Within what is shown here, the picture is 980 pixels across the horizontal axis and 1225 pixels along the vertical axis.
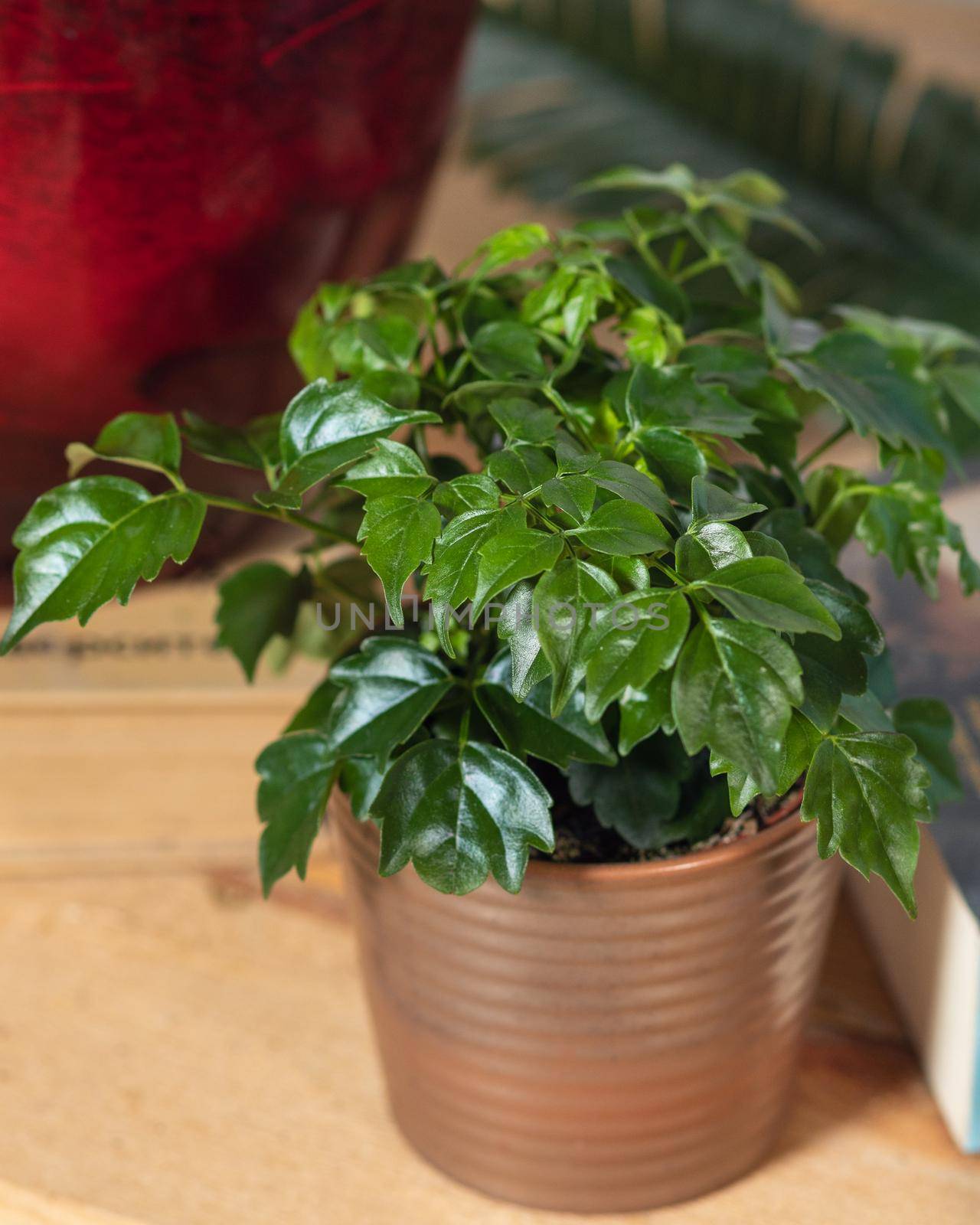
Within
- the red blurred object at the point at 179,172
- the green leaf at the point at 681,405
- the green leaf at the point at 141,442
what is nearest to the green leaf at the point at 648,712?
the green leaf at the point at 681,405

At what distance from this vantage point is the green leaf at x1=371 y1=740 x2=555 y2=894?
1.44 ft

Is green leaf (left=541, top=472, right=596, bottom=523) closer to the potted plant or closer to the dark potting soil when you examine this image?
the potted plant

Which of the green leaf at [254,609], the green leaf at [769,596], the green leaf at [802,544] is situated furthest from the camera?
the green leaf at [254,609]

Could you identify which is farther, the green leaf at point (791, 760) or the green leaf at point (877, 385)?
the green leaf at point (877, 385)

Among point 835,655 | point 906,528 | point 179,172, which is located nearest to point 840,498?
point 906,528

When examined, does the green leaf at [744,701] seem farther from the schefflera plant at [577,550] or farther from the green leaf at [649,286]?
the green leaf at [649,286]

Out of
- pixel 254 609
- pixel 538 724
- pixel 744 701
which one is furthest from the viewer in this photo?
pixel 254 609

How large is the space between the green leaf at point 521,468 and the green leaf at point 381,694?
10 cm

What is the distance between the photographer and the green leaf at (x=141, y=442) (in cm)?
47

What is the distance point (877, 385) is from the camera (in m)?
0.50

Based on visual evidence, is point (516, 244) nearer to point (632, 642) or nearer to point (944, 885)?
point (632, 642)

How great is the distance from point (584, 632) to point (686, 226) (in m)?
0.24

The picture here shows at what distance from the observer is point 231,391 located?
27.1 inches

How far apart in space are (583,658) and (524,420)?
95 mm
